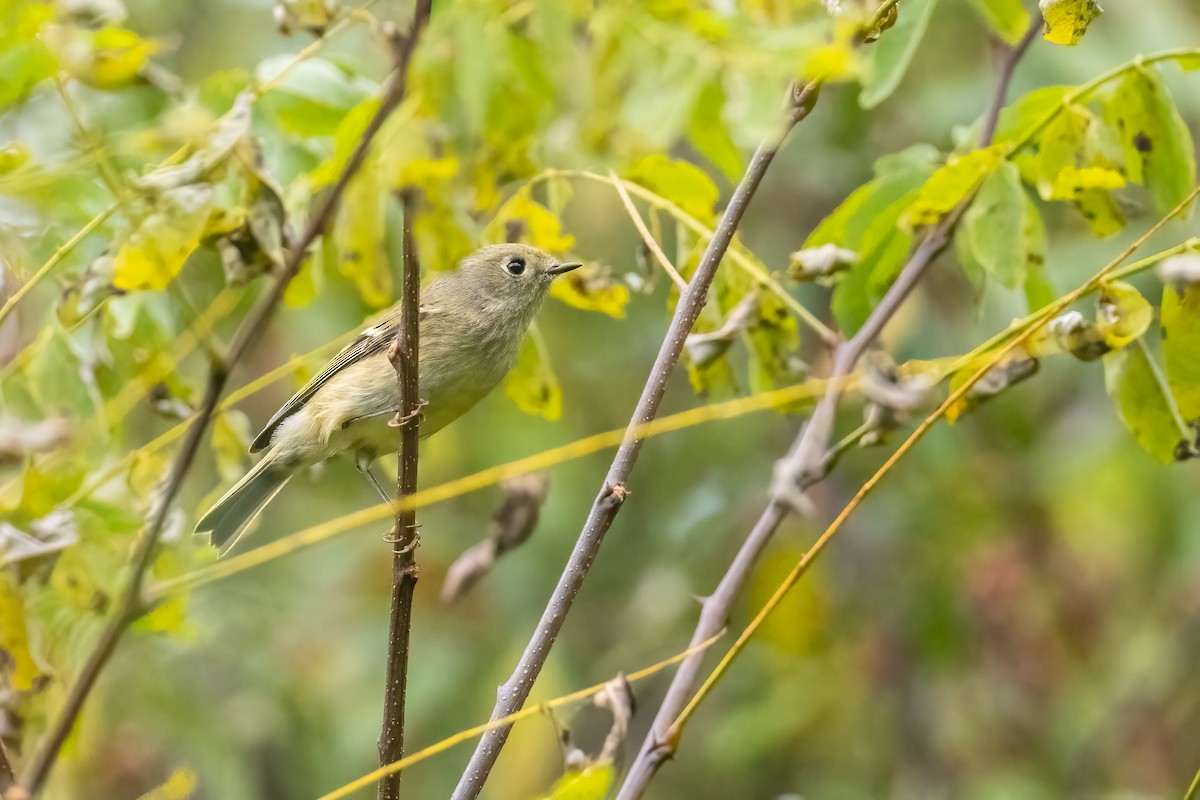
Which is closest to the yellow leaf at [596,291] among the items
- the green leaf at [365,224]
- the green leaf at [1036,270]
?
the green leaf at [365,224]

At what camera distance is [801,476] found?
183cm

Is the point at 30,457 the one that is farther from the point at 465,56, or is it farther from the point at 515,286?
the point at 515,286

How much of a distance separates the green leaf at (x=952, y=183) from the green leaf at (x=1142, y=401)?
1.26ft

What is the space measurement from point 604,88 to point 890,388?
0.61 meters

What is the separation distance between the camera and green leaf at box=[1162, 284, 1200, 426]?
205 centimetres

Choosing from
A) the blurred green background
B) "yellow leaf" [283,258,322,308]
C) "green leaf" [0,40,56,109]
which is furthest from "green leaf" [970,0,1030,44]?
the blurred green background

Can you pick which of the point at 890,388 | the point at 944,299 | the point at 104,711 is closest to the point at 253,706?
the point at 104,711

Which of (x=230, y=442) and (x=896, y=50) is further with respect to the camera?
(x=230, y=442)

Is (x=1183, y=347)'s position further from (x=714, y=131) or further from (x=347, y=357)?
(x=347, y=357)

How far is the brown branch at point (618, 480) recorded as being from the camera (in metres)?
2.00

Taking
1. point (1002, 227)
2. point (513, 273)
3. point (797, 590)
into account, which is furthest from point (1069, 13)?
point (797, 590)

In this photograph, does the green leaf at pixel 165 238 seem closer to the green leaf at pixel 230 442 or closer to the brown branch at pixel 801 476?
the green leaf at pixel 230 442

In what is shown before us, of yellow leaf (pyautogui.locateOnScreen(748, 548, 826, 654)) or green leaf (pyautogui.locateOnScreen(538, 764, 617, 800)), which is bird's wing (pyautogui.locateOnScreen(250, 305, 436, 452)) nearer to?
yellow leaf (pyautogui.locateOnScreen(748, 548, 826, 654))

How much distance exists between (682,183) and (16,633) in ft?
4.59
